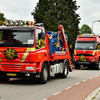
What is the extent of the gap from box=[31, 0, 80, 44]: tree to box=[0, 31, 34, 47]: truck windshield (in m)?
46.3

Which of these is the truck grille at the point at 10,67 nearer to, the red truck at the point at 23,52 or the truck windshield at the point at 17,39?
the red truck at the point at 23,52

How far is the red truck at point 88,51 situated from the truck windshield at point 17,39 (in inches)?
528

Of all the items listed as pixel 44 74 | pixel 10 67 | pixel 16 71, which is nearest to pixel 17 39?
pixel 10 67

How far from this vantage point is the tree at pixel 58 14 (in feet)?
196

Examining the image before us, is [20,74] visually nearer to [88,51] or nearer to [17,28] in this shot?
[17,28]

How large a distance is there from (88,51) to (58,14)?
1424 inches

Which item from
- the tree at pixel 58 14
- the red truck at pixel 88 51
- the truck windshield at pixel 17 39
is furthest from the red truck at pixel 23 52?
the tree at pixel 58 14

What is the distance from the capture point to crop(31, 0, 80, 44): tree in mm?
59594

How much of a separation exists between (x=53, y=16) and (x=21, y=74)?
163 ft

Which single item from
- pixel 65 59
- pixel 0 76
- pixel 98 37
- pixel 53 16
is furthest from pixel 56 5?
pixel 0 76

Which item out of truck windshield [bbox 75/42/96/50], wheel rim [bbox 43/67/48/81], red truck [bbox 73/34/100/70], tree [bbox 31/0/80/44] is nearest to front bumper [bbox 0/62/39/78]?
wheel rim [bbox 43/67/48/81]

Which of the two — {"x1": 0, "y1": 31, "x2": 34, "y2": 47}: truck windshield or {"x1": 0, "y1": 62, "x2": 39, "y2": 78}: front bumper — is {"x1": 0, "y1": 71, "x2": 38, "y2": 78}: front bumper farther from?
{"x1": 0, "y1": 31, "x2": 34, "y2": 47}: truck windshield

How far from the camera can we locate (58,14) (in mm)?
60125

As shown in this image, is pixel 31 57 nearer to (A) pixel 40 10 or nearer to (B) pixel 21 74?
(B) pixel 21 74
